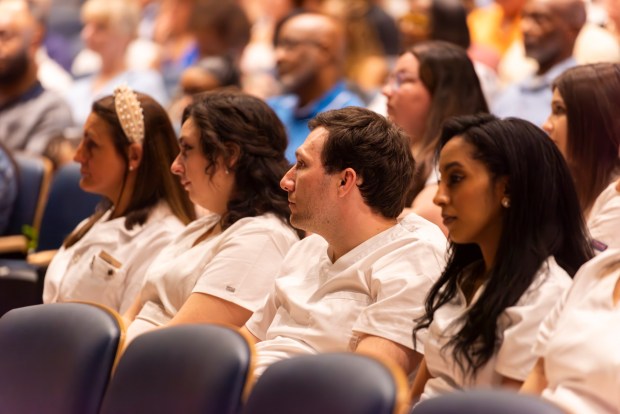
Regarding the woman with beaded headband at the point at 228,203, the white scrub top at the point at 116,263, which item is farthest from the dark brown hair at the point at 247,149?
the white scrub top at the point at 116,263

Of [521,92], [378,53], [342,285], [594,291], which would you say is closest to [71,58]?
[378,53]

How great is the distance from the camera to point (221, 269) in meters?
3.08

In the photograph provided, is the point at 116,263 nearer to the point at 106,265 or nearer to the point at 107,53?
the point at 106,265

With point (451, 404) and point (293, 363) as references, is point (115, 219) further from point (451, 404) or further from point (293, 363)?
point (451, 404)

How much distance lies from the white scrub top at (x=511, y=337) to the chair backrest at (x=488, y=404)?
1.67 ft

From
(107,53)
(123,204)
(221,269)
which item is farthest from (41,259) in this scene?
(107,53)

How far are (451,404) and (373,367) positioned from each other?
0.49 feet

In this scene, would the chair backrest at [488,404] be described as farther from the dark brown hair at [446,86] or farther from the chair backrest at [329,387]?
the dark brown hair at [446,86]

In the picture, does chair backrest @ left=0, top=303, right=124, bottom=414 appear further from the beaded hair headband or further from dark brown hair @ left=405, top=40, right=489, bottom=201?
dark brown hair @ left=405, top=40, right=489, bottom=201

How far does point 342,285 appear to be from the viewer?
272cm

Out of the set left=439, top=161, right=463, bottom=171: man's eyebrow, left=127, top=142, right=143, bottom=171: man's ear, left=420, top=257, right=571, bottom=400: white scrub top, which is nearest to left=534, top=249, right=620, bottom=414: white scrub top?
left=420, top=257, right=571, bottom=400: white scrub top

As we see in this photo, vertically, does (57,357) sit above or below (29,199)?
above

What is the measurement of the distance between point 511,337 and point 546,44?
8.60ft

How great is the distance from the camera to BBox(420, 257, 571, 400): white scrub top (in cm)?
228
